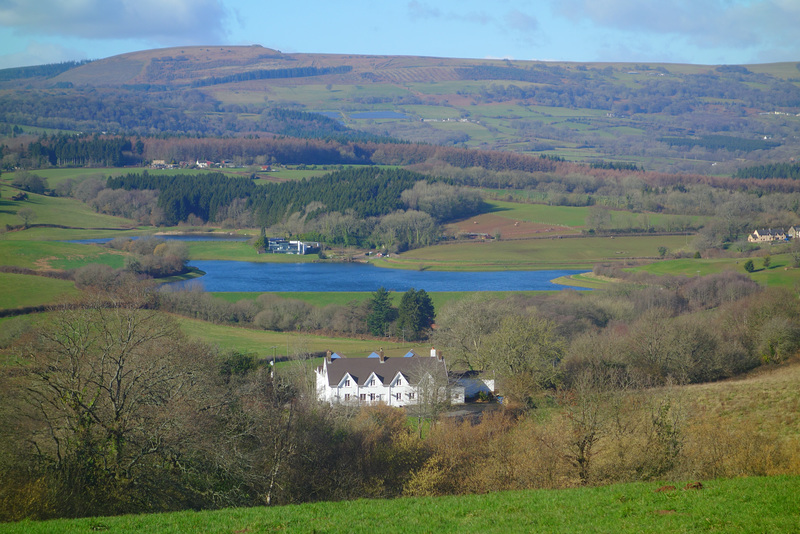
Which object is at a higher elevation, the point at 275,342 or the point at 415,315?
the point at 415,315

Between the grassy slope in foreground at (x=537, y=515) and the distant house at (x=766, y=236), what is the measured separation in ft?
205

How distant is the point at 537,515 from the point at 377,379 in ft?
63.3

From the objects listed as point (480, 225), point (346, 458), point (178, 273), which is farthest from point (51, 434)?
point (480, 225)

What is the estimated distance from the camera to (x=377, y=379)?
28.8 m

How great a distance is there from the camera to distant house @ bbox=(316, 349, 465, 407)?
90.4 feet

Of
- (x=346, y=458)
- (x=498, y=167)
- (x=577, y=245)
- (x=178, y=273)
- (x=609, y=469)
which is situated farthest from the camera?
(x=498, y=167)

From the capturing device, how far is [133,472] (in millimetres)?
12422

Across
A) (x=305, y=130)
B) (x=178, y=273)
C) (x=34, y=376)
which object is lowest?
(x=178, y=273)

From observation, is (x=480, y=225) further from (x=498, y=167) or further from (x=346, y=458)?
(x=346, y=458)

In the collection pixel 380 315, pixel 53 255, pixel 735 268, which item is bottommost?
pixel 380 315

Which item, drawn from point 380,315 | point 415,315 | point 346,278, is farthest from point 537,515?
point 346,278

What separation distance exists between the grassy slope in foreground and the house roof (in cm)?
1740

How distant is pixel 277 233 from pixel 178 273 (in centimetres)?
2488

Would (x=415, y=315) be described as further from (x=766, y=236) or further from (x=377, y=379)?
(x=766, y=236)
